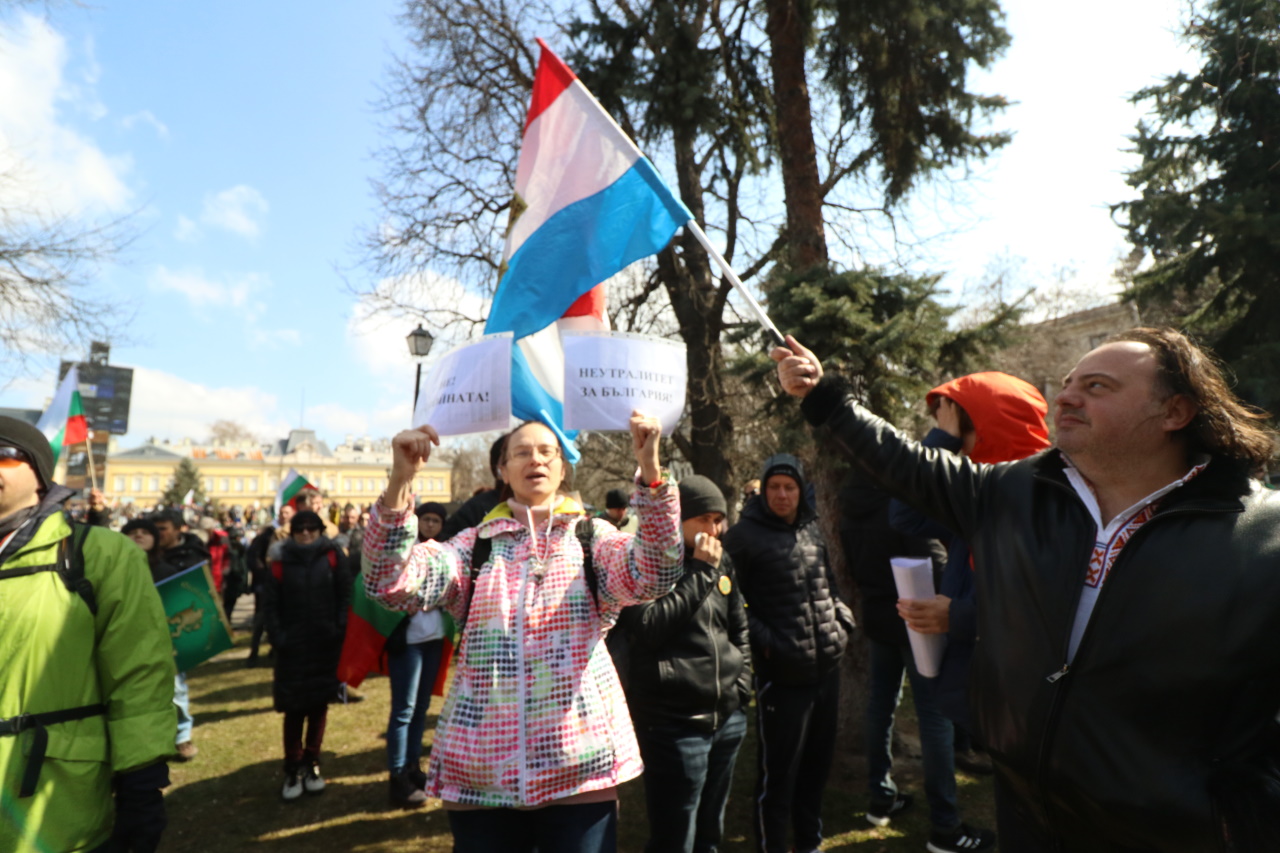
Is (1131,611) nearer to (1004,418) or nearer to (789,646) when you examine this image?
(1004,418)

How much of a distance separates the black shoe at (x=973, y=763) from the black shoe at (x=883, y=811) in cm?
83

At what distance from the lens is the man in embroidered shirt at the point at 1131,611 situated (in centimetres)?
157

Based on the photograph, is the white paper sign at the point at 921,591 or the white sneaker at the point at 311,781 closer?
the white paper sign at the point at 921,591

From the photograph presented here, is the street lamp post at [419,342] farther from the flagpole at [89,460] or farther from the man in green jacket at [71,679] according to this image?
the man in green jacket at [71,679]

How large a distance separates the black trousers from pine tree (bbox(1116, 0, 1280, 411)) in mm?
7135

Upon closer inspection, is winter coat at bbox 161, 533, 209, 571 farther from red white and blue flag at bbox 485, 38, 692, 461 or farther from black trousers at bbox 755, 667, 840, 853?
black trousers at bbox 755, 667, 840, 853

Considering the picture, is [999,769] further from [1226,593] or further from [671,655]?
[671,655]

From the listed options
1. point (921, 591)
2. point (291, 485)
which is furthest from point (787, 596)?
point (291, 485)

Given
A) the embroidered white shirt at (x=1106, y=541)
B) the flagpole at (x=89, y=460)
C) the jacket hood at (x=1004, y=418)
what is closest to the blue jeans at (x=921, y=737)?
the jacket hood at (x=1004, y=418)

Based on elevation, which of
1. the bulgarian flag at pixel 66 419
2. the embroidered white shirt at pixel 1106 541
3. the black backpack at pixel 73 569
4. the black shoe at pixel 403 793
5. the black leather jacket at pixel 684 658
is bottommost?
the black shoe at pixel 403 793

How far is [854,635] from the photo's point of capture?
18.8ft

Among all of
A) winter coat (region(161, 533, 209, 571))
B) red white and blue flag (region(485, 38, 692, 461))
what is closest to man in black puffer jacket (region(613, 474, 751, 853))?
red white and blue flag (region(485, 38, 692, 461))

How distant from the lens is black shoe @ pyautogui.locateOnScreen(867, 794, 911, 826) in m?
4.40

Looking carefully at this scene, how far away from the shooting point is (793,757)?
379 centimetres
